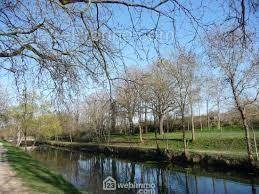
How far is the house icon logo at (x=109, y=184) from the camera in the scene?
19.6 m

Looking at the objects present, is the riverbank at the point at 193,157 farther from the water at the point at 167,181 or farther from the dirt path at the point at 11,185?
the dirt path at the point at 11,185

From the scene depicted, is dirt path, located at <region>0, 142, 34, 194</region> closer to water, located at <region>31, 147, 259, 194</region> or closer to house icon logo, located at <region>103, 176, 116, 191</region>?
water, located at <region>31, 147, 259, 194</region>

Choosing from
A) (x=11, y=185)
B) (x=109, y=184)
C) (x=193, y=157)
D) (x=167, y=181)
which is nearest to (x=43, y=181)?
(x=11, y=185)

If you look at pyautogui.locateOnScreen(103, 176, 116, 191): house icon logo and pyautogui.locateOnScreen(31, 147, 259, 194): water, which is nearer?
pyautogui.locateOnScreen(31, 147, 259, 194): water

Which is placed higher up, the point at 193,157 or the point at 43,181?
the point at 43,181

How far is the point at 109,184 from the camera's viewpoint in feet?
70.9

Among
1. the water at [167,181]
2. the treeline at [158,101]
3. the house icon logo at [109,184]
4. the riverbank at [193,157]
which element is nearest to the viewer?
the treeline at [158,101]

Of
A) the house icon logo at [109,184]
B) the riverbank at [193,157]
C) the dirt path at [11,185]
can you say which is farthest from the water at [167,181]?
the dirt path at [11,185]

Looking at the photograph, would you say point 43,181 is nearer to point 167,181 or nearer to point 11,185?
point 11,185

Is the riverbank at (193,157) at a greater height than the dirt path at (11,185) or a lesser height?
lesser

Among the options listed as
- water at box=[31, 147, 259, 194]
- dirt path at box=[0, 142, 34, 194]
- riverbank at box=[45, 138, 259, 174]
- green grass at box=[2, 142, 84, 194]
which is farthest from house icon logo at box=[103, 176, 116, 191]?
dirt path at box=[0, 142, 34, 194]

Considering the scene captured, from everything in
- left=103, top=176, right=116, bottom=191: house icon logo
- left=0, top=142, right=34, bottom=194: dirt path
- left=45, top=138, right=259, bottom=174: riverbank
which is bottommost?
left=103, top=176, right=116, bottom=191: house icon logo

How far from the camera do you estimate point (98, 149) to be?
156 ft

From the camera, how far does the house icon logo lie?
64.4 ft
